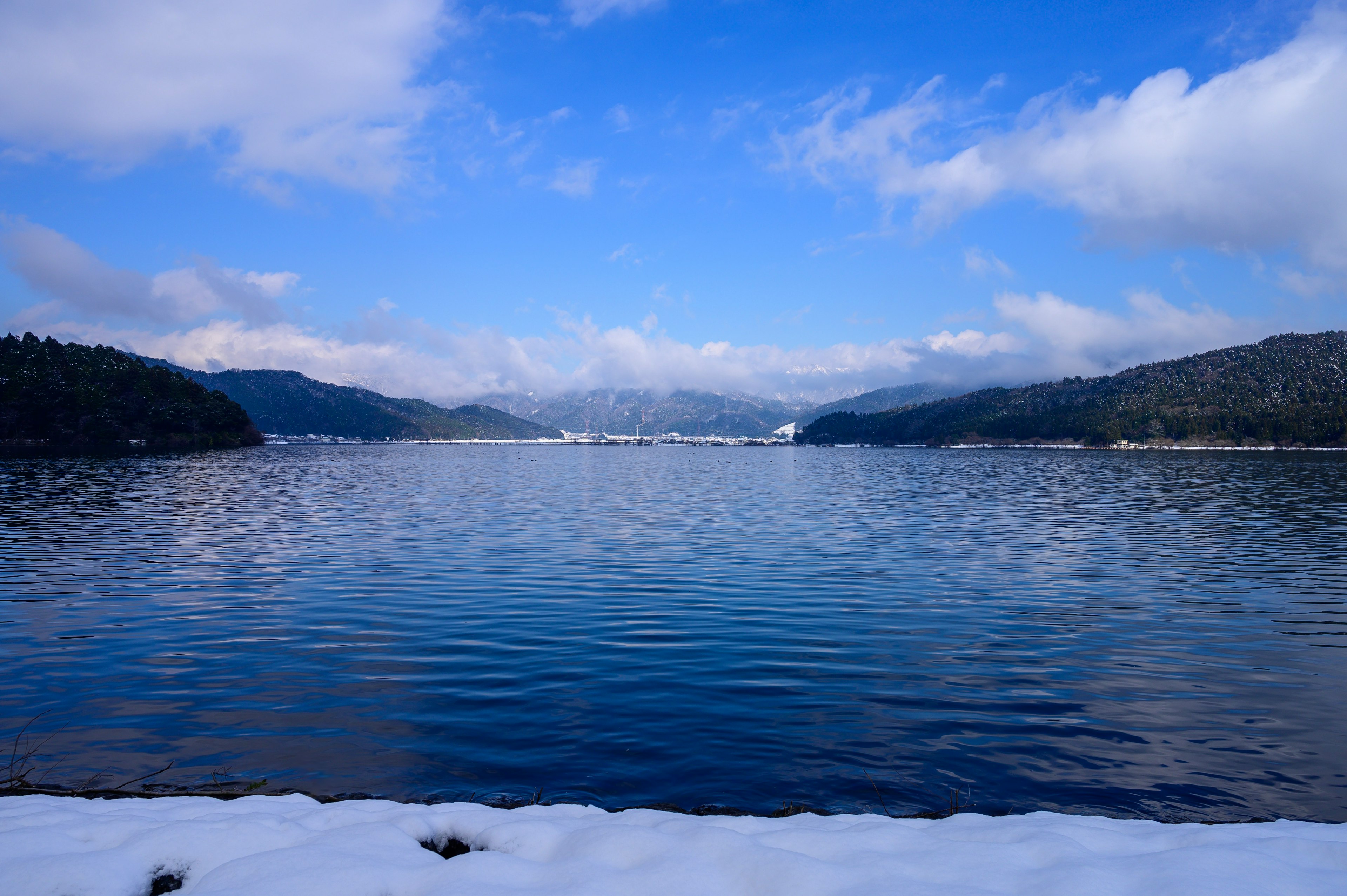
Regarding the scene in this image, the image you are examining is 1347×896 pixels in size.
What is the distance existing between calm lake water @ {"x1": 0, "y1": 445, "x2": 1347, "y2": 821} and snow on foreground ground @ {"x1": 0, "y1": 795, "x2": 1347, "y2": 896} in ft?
7.52

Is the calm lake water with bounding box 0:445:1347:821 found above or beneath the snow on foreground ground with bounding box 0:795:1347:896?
beneath

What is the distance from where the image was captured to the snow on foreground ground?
708 centimetres

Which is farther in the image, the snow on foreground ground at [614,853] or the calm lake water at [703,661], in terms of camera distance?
the calm lake water at [703,661]

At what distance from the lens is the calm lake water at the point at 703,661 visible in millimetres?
12227

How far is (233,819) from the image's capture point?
27.7 ft

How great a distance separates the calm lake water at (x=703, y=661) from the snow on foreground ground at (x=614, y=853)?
2291 mm

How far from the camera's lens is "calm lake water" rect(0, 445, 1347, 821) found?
12.2 m

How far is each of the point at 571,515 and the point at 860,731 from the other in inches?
1668

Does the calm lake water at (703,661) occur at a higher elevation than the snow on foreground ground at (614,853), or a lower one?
lower

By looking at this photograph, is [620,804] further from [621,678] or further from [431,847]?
[621,678]

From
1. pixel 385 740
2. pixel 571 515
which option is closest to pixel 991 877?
pixel 385 740

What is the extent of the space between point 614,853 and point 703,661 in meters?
10.9

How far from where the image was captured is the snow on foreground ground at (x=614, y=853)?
7.08 m

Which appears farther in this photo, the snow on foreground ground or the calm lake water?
the calm lake water
